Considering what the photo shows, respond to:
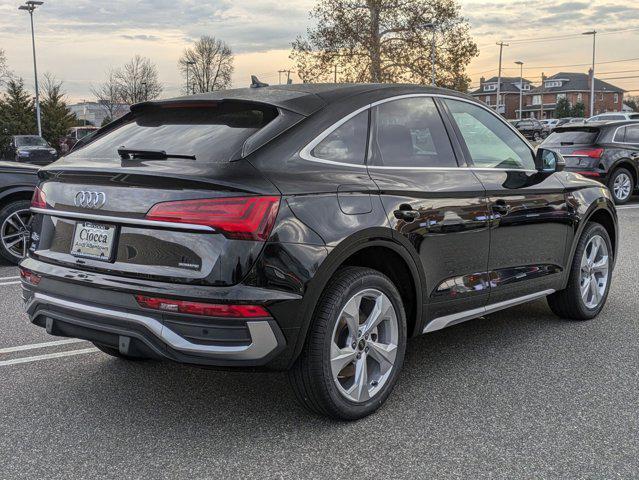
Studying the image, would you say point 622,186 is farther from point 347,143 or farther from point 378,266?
point 347,143

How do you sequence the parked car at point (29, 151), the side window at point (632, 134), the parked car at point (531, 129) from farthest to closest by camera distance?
the parked car at point (531, 129)
the parked car at point (29, 151)
the side window at point (632, 134)

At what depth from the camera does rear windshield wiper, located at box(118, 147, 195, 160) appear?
10.7 ft

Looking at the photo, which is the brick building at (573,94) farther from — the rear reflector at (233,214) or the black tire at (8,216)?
the rear reflector at (233,214)

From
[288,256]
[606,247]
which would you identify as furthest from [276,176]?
[606,247]

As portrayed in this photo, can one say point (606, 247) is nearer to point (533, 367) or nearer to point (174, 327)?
point (533, 367)

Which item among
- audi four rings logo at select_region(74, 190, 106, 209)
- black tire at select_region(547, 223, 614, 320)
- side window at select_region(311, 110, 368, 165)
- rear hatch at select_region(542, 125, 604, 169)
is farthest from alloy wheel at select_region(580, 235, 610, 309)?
rear hatch at select_region(542, 125, 604, 169)

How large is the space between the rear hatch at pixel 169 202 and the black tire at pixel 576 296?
9.24 feet

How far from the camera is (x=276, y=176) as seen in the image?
3076 mm

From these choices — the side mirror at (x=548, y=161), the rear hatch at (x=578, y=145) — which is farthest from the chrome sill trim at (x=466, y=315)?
the rear hatch at (x=578, y=145)

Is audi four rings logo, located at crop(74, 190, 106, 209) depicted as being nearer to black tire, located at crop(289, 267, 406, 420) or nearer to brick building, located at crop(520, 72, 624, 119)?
black tire, located at crop(289, 267, 406, 420)

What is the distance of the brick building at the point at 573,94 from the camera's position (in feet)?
389

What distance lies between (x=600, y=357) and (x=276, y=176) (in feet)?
8.44

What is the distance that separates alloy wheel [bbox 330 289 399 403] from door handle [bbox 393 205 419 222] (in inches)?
15.7

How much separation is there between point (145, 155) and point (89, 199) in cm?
33
